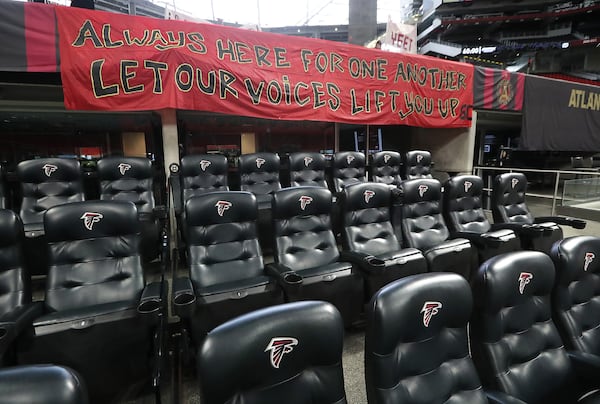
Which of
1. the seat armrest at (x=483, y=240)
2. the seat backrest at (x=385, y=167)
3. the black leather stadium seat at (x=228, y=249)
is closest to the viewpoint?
the black leather stadium seat at (x=228, y=249)

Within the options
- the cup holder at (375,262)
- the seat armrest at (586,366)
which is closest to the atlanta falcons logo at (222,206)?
the cup holder at (375,262)

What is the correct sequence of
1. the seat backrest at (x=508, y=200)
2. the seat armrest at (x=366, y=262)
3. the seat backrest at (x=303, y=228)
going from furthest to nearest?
1. the seat backrest at (x=508, y=200)
2. the seat backrest at (x=303, y=228)
3. the seat armrest at (x=366, y=262)

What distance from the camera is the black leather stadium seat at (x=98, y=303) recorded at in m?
1.36

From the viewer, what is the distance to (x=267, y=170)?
3943mm

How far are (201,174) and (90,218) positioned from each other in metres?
1.88

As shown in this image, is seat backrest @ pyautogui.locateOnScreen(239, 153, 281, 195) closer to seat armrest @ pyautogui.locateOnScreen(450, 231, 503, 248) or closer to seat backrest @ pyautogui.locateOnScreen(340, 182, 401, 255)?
seat backrest @ pyautogui.locateOnScreen(340, 182, 401, 255)

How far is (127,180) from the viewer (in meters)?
3.32

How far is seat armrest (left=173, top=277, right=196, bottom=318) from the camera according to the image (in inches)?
56.0

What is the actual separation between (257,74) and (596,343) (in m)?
3.65

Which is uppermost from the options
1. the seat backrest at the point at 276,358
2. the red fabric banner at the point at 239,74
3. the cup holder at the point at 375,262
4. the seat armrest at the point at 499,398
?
the red fabric banner at the point at 239,74

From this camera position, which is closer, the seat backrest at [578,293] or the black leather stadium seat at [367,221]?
the seat backrest at [578,293]

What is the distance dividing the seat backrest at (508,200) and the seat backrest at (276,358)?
3.21m

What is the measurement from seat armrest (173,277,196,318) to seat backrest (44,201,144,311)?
1.12 ft

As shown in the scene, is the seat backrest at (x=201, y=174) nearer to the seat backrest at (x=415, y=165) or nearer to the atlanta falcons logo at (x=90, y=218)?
the atlanta falcons logo at (x=90, y=218)
